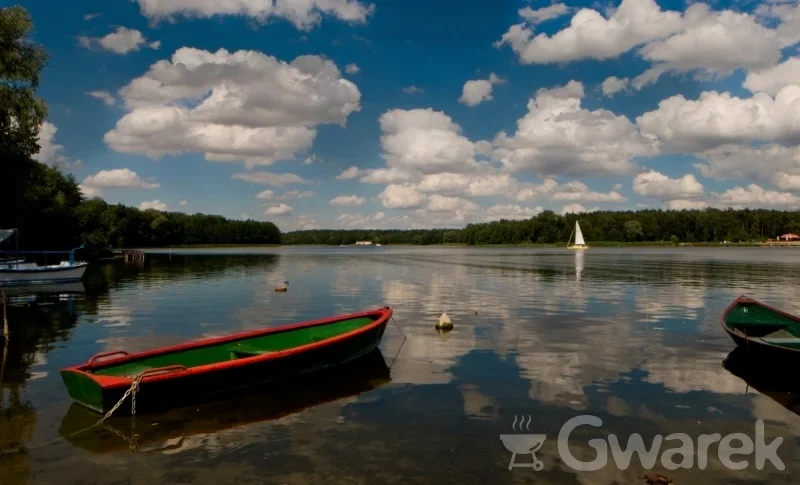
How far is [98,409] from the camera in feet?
36.6

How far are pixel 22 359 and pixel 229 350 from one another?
7.39m

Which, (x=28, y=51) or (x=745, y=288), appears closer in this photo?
(x=28, y=51)

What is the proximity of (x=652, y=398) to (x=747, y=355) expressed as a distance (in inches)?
233

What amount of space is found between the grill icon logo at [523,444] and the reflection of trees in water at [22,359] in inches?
317

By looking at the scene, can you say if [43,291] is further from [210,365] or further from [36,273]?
[210,365]

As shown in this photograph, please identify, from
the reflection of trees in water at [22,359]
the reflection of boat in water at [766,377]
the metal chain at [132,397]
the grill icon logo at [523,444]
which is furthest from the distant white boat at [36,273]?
the reflection of boat in water at [766,377]

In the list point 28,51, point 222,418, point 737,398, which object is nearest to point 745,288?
point 737,398

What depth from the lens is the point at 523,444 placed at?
9.94 m

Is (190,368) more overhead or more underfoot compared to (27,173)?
more underfoot

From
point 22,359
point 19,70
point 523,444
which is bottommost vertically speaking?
point 523,444

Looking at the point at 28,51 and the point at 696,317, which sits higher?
the point at 28,51

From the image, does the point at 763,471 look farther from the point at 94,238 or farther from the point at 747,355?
the point at 94,238

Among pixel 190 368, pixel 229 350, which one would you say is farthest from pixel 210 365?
pixel 229 350

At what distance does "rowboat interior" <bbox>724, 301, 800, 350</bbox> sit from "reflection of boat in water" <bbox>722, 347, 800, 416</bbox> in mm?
2074
